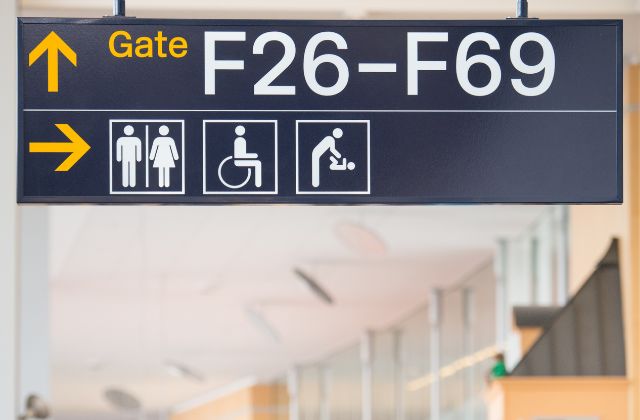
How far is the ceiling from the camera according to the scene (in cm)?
1220

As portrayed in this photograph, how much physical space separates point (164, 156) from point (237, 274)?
11.5 m

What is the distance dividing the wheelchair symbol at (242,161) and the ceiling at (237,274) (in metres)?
7.14

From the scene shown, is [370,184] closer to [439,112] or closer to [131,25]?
[439,112]

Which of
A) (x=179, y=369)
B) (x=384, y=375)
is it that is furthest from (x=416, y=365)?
(x=179, y=369)

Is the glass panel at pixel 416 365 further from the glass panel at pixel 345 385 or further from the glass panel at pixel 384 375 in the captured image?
the glass panel at pixel 345 385

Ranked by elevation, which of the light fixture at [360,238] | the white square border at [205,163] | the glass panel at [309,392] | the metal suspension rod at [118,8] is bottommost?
the glass panel at [309,392]

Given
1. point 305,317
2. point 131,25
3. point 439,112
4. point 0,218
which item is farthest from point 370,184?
point 305,317

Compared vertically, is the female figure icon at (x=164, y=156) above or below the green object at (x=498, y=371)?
above

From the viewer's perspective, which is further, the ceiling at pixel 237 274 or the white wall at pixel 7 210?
the ceiling at pixel 237 274

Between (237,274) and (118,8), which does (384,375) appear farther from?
(118,8)

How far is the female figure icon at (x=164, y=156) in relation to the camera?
367 centimetres

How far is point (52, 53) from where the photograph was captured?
3699 mm

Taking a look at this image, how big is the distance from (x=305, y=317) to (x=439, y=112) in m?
14.7

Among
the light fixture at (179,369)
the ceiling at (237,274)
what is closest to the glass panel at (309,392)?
the ceiling at (237,274)
